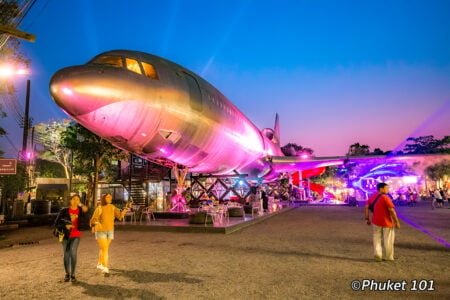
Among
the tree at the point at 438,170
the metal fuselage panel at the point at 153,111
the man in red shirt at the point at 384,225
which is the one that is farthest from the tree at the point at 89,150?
the tree at the point at 438,170

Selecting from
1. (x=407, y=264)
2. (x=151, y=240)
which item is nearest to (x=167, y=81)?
(x=151, y=240)

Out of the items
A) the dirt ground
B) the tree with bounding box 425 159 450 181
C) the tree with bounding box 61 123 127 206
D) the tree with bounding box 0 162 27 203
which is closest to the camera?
the dirt ground

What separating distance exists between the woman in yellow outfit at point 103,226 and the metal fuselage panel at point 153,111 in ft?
8.61

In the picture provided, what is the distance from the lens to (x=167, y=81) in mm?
9000

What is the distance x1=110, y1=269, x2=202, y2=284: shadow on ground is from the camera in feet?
17.0

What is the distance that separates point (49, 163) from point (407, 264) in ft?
221

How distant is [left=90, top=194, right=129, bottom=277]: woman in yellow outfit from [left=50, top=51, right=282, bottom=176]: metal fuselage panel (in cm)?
263

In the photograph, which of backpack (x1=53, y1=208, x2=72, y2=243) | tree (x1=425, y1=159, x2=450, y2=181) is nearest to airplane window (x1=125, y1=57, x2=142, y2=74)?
backpack (x1=53, y1=208, x2=72, y2=243)

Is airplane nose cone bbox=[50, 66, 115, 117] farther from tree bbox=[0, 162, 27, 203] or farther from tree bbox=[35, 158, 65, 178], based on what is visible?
tree bbox=[35, 158, 65, 178]

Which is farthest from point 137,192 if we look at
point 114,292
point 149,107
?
point 114,292

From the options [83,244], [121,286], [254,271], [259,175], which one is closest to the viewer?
[121,286]

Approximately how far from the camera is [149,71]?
872cm

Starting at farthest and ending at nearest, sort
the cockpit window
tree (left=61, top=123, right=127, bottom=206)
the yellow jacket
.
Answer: tree (left=61, top=123, right=127, bottom=206), the cockpit window, the yellow jacket

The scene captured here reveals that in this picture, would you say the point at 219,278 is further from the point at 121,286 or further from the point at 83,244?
the point at 83,244
